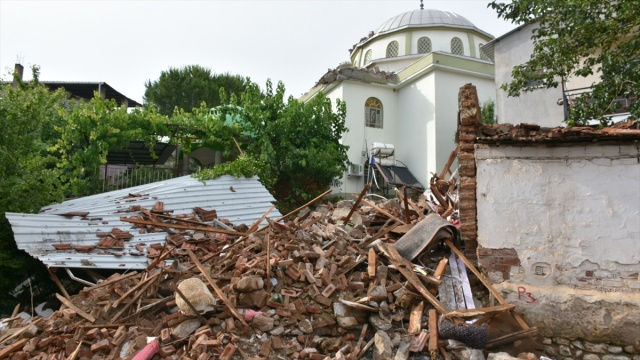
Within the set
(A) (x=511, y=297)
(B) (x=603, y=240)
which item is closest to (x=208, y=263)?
(A) (x=511, y=297)

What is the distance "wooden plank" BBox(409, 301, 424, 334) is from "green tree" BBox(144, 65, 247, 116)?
25.1m

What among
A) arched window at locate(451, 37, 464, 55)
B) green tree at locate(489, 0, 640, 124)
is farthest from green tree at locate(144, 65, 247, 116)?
green tree at locate(489, 0, 640, 124)

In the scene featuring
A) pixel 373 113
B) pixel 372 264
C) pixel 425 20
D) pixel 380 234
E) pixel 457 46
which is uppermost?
pixel 425 20

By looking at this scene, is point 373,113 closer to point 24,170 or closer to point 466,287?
point 24,170

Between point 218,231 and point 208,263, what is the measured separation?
1006 mm

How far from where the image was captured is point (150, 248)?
7172 millimetres

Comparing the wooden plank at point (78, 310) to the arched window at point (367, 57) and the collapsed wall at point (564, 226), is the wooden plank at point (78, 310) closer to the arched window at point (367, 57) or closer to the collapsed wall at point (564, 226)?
the collapsed wall at point (564, 226)

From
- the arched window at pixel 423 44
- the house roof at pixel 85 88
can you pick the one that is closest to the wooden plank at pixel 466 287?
the arched window at pixel 423 44

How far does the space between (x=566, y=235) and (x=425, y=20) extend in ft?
79.3

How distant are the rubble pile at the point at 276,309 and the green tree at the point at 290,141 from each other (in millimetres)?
7302

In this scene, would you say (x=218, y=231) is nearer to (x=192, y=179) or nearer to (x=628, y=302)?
(x=192, y=179)

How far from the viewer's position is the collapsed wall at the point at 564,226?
199 inches

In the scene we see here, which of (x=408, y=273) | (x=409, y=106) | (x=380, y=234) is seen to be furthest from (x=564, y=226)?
(x=409, y=106)

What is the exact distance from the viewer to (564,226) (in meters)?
5.29
